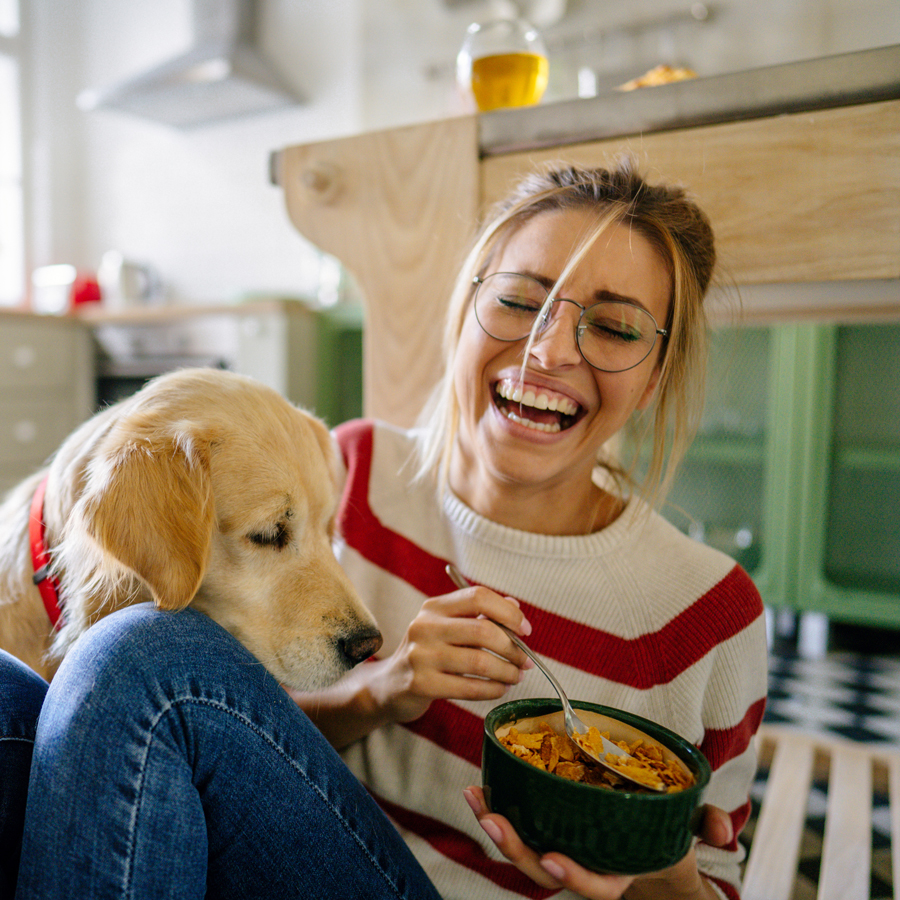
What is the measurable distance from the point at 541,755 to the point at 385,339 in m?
0.72

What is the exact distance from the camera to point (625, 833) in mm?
519

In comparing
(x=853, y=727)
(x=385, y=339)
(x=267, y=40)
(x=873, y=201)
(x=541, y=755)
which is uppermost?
(x=267, y=40)

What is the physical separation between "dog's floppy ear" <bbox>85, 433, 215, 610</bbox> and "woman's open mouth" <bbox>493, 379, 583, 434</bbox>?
0.37 metres

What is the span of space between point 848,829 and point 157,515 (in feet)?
3.84

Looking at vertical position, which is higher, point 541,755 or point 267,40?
point 267,40

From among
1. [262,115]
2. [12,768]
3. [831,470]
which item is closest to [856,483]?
[831,470]

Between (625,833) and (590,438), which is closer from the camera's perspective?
(625,833)

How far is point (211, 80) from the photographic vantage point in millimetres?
3498

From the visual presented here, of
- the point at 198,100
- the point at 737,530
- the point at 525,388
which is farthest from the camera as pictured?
the point at 198,100

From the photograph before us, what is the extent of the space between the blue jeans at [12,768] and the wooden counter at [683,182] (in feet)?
2.17

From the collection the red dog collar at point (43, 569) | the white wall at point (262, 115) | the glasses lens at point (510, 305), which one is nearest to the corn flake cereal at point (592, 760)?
the glasses lens at point (510, 305)

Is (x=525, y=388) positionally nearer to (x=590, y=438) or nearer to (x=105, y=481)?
(x=590, y=438)

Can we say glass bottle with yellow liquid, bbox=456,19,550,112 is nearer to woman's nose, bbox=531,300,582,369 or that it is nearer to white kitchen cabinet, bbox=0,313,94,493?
woman's nose, bbox=531,300,582,369

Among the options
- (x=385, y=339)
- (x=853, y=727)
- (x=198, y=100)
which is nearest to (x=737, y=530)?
(x=853, y=727)
